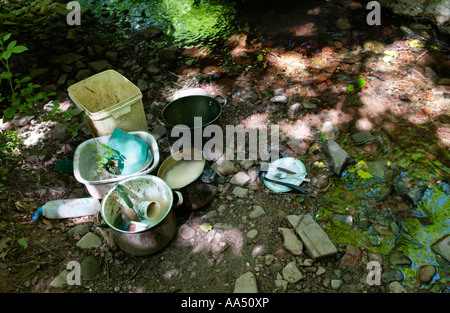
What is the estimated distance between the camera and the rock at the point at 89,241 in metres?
2.63

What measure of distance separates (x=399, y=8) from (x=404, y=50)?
96 cm

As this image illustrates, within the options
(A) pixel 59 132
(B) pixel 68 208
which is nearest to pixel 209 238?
(B) pixel 68 208

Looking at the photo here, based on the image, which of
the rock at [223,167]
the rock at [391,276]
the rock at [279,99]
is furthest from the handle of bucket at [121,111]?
the rock at [391,276]

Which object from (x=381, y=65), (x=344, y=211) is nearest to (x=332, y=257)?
(x=344, y=211)

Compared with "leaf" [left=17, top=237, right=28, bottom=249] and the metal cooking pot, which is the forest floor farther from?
the metal cooking pot

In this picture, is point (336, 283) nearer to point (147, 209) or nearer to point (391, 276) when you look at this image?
point (391, 276)

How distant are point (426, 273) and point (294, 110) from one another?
2.03 metres

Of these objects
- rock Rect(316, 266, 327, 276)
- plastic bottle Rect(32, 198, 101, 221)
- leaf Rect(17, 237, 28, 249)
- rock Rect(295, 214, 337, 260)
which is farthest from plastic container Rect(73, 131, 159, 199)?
rock Rect(316, 266, 327, 276)

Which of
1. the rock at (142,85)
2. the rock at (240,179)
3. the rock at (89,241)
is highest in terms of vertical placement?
the rock at (142,85)

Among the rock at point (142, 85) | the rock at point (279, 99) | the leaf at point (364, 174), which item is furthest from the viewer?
the rock at point (142, 85)

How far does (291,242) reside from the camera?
2.50 meters

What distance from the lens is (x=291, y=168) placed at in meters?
3.09

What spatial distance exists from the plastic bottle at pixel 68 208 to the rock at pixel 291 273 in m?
1.74

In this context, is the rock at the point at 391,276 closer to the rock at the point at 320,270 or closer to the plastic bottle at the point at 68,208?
the rock at the point at 320,270
